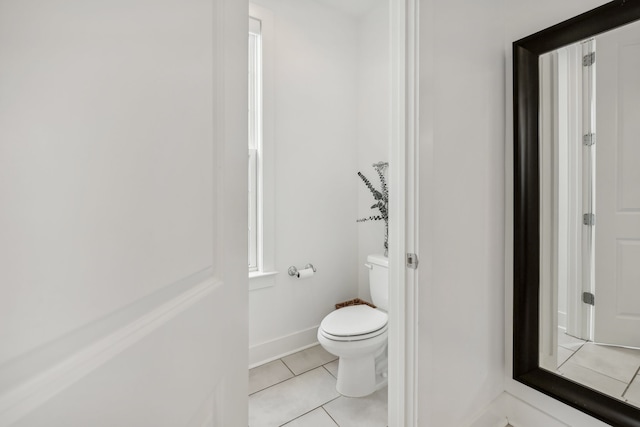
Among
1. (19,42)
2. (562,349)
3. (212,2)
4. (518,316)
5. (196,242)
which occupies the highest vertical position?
(212,2)

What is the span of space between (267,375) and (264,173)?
→ 1361mm

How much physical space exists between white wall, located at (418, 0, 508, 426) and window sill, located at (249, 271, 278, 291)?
1.22 meters

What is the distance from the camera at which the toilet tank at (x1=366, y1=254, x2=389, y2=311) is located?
2.04 m

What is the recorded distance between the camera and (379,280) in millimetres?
2088

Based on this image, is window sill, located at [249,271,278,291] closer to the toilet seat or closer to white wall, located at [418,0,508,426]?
the toilet seat

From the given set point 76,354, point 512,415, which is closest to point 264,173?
point 76,354

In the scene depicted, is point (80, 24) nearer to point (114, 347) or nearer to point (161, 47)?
A: point (161, 47)

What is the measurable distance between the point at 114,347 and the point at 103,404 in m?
0.05

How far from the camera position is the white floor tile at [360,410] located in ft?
4.88

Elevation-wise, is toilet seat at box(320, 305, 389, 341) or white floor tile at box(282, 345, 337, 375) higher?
toilet seat at box(320, 305, 389, 341)

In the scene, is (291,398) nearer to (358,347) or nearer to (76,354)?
(358,347)

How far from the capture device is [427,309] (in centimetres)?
113

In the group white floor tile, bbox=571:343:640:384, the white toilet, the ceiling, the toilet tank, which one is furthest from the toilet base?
the ceiling

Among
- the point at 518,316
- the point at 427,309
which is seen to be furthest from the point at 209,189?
the point at 518,316
